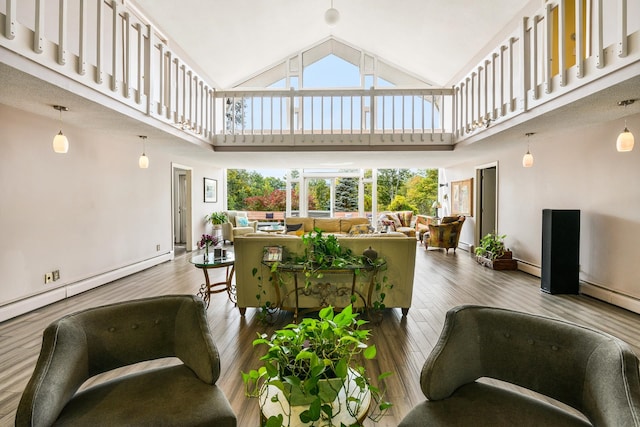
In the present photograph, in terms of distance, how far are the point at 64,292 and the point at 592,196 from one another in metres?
6.79

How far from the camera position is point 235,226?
9.25 meters

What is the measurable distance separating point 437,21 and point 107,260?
7.26m

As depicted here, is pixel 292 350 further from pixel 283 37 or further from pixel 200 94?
pixel 283 37

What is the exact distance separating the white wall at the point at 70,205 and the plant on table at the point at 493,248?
6.30 m

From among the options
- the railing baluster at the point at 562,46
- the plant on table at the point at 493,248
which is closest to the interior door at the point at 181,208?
the plant on table at the point at 493,248

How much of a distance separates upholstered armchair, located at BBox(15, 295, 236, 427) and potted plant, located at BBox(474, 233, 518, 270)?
223 inches

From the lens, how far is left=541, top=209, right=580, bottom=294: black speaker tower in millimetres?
4152

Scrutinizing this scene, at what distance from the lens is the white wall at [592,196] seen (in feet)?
11.8

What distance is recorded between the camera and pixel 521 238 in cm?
565

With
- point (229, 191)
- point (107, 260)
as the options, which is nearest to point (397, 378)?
point (107, 260)

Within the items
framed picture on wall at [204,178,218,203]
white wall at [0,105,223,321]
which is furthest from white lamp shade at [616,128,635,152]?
framed picture on wall at [204,178,218,203]

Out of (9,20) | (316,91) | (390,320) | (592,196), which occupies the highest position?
(316,91)

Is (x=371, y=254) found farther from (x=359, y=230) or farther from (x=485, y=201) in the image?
(x=485, y=201)

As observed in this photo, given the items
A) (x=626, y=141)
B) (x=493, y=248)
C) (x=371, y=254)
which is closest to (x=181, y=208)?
(x=371, y=254)
